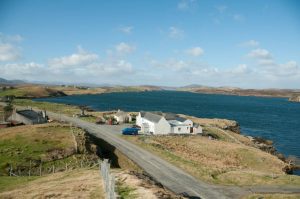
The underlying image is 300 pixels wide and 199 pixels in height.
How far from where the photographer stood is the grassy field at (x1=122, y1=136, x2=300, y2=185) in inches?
1730

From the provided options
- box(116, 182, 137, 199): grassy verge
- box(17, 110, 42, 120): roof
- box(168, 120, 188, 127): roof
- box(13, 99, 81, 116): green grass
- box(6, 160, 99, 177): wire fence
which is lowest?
box(6, 160, 99, 177): wire fence

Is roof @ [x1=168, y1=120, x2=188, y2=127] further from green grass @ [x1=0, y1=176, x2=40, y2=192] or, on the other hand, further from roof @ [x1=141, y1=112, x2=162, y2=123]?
green grass @ [x1=0, y1=176, x2=40, y2=192]

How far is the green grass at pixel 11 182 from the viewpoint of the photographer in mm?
34213

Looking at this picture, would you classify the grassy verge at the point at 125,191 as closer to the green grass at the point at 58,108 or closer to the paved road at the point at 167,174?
the paved road at the point at 167,174

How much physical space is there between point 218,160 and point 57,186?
37.0 meters

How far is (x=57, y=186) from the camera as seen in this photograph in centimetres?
3102

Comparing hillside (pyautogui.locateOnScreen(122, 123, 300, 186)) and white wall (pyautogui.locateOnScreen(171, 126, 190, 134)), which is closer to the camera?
hillside (pyautogui.locateOnScreen(122, 123, 300, 186))

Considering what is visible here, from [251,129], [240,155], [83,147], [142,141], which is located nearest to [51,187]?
[83,147]

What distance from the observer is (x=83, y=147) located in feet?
175

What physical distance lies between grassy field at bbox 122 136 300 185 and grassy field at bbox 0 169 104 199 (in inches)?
688

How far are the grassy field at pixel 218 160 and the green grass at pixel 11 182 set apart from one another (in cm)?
2186

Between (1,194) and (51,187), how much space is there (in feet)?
15.3

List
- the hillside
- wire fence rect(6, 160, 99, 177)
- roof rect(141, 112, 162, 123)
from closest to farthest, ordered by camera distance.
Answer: wire fence rect(6, 160, 99, 177) → the hillside → roof rect(141, 112, 162, 123)

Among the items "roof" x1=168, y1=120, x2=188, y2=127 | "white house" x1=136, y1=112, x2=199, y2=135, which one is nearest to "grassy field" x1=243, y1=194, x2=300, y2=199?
"white house" x1=136, y1=112, x2=199, y2=135
